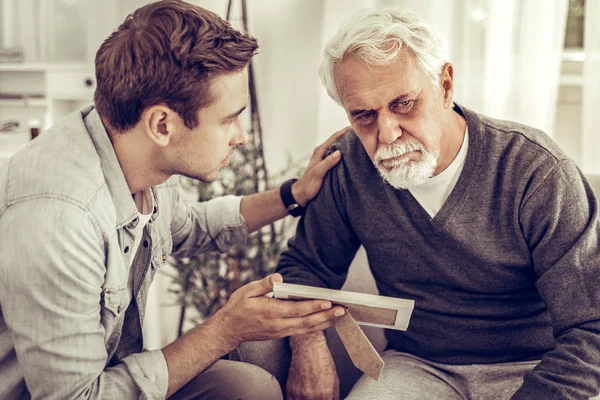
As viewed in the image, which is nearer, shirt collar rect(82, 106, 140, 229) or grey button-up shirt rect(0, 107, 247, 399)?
grey button-up shirt rect(0, 107, 247, 399)

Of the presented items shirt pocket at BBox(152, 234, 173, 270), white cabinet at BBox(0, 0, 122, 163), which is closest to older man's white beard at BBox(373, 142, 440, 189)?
shirt pocket at BBox(152, 234, 173, 270)

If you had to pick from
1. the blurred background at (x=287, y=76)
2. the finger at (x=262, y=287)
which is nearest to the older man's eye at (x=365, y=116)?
the finger at (x=262, y=287)

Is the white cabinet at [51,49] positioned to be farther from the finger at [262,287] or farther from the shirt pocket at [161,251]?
the finger at [262,287]

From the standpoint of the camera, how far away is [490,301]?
158cm

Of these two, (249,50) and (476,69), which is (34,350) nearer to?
(249,50)

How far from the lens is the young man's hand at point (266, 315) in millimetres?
1342

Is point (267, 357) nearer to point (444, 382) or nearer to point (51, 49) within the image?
point (444, 382)

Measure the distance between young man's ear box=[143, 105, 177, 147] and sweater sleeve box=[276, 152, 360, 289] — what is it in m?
0.51

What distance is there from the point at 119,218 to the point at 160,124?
21cm

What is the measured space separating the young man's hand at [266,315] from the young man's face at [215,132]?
28cm

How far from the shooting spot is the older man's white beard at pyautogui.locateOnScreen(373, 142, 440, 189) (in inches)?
59.9

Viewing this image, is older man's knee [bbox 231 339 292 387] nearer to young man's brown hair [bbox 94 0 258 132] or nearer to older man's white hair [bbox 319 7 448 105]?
young man's brown hair [bbox 94 0 258 132]

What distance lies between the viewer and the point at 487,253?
60.1 inches

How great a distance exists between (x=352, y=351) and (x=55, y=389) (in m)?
0.58
